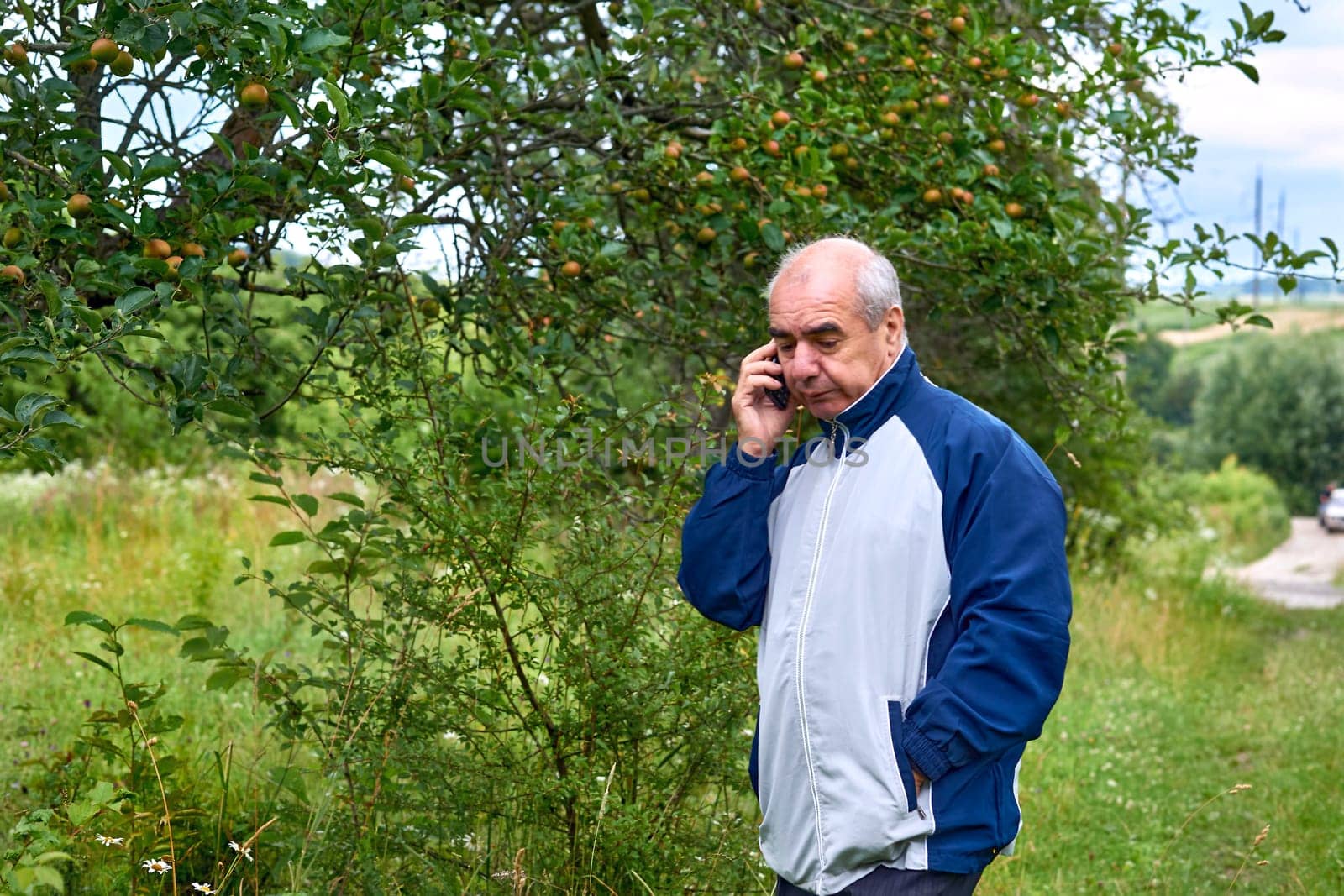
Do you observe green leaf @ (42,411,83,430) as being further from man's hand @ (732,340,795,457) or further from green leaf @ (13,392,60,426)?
man's hand @ (732,340,795,457)

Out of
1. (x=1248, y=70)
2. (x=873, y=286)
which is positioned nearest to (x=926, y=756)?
(x=873, y=286)

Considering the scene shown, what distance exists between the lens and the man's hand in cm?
243

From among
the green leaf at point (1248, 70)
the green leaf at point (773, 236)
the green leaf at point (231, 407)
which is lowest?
the green leaf at point (231, 407)

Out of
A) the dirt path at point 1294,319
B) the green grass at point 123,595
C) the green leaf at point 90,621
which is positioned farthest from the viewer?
the dirt path at point 1294,319

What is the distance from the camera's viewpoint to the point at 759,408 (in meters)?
2.47

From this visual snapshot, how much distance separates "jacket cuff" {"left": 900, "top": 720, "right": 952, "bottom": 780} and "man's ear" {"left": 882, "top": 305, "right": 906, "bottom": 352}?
74 centimetres

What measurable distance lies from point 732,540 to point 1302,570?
83.0ft

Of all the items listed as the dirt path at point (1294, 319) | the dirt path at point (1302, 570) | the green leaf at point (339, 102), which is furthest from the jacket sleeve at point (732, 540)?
the dirt path at point (1294, 319)

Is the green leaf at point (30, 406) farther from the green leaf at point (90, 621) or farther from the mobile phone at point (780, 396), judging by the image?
the mobile phone at point (780, 396)

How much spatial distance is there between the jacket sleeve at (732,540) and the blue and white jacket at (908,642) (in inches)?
3.7

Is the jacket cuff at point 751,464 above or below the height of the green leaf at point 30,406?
below

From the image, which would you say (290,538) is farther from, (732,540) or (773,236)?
(773,236)

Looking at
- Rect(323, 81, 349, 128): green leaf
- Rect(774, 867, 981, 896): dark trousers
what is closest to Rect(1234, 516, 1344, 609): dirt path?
Rect(774, 867, 981, 896): dark trousers

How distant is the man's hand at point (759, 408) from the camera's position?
2.43 m
